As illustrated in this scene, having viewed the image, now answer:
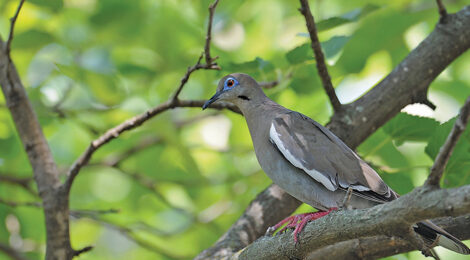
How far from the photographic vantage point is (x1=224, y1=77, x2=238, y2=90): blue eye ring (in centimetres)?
484

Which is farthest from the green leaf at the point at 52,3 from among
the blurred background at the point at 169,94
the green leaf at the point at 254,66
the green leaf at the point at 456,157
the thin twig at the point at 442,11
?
the green leaf at the point at 456,157

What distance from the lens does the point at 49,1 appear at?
4230 mm

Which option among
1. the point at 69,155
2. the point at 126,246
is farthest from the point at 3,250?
the point at 126,246

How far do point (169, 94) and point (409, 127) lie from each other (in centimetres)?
224

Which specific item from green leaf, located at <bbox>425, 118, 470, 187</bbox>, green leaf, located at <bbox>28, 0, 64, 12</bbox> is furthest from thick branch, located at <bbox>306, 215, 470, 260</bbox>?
green leaf, located at <bbox>28, 0, 64, 12</bbox>

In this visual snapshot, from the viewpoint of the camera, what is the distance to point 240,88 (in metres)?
4.88

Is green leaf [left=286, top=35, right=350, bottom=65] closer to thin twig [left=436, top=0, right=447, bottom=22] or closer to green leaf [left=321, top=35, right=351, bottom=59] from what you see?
green leaf [left=321, top=35, right=351, bottom=59]

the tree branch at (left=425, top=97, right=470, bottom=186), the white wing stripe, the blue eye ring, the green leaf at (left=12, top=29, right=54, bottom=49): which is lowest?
the tree branch at (left=425, top=97, right=470, bottom=186)

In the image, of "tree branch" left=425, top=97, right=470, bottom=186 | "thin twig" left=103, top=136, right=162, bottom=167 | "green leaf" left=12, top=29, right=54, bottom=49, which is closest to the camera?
"tree branch" left=425, top=97, right=470, bottom=186

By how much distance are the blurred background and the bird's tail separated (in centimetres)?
62

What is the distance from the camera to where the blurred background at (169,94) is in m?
4.65

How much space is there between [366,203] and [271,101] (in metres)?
1.28

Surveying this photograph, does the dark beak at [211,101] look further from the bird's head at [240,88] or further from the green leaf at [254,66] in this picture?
the green leaf at [254,66]

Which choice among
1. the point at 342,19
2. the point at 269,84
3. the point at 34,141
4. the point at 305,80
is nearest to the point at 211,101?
the point at 269,84
